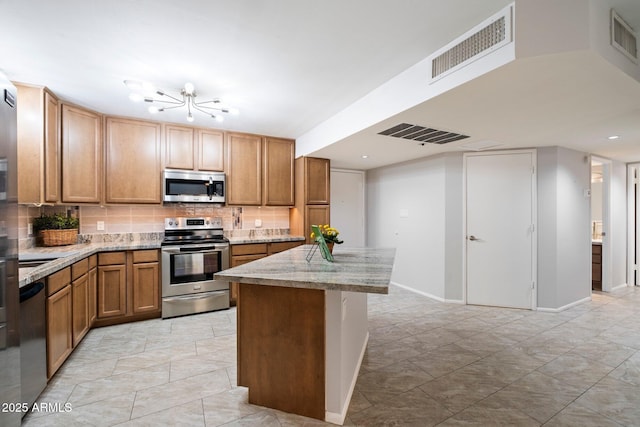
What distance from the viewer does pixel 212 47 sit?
2096mm

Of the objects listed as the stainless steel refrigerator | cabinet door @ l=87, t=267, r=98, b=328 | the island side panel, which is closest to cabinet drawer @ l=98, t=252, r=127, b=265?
cabinet door @ l=87, t=267, r=98, b=328

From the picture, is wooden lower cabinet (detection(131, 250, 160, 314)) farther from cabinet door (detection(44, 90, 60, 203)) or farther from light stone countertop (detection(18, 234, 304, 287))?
cabinet door (detection(44, 90, 60, 203))

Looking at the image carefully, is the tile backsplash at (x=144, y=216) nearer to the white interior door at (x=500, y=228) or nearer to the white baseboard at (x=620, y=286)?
the white interior door at (x=500, y=228)

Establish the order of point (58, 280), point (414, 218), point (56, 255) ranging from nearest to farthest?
point (58, 280), point (56, 255), point (414, 218)

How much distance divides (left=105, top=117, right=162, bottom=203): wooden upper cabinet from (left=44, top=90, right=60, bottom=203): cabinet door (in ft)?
1.67

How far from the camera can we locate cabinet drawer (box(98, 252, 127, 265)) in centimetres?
321

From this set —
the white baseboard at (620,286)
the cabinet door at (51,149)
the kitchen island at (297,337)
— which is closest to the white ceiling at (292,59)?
the cabinet door at (51,149)

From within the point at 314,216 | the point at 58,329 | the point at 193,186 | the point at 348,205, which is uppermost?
the point at 193,186

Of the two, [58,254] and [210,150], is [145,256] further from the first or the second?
[210,150]

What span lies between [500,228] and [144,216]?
479 cm

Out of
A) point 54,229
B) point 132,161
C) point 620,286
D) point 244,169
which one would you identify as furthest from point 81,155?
point 620,286

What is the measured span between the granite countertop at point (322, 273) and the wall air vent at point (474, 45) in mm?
1426

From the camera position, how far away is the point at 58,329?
88.8 inches

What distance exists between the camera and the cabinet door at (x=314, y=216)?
14.6 ft
